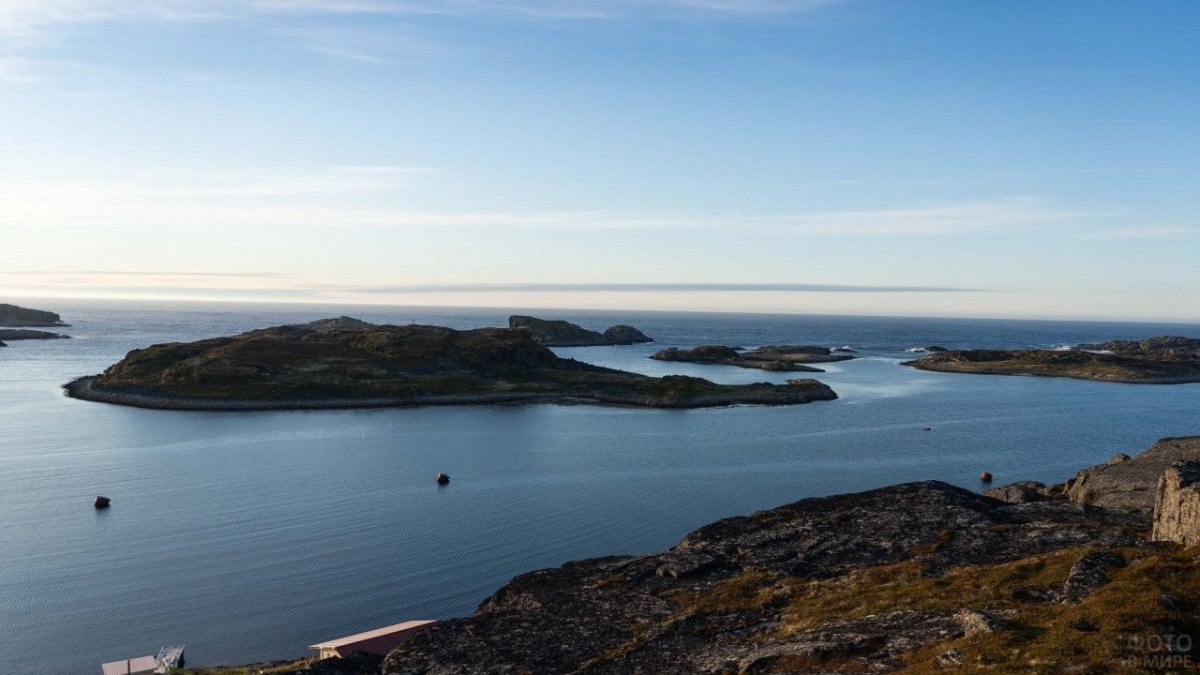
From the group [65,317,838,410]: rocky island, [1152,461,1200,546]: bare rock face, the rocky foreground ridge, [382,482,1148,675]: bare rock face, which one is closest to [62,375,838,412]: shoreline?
[65,317,838,410]: rocky island

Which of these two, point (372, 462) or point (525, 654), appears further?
point (372, 462)

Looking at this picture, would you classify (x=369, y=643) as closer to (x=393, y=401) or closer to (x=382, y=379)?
(x=393, y=401)

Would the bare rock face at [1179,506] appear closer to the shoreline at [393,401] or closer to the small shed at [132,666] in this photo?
the small shed at [132,666]

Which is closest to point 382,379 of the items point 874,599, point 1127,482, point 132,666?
point 132,666

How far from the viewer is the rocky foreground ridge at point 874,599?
23156mm

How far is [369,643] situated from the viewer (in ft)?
118

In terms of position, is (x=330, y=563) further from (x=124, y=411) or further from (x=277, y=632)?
(x=124, y=411)

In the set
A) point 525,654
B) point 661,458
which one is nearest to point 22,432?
point 661,458

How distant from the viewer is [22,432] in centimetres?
10050

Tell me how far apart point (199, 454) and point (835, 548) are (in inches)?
3006

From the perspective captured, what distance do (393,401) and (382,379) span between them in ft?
41.0

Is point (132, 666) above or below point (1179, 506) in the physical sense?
below

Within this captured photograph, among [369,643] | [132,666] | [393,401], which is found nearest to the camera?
[132,666]

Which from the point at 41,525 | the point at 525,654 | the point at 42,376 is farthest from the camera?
the point at 42,376
